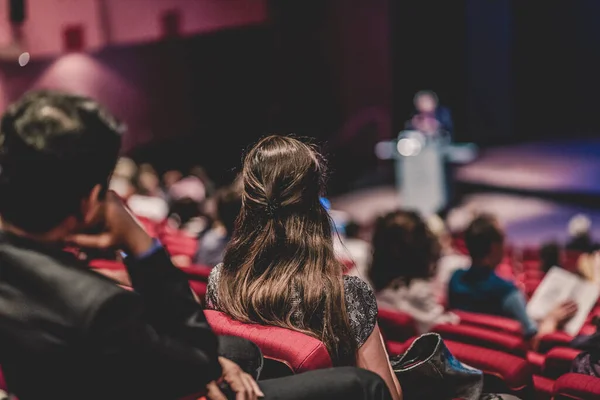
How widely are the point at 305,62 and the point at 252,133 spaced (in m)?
1.43

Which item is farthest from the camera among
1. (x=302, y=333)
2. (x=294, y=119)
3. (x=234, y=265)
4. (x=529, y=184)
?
(x=294, y=119)

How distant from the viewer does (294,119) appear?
10.5 m

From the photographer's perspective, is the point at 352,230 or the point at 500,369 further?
the point at 352,230

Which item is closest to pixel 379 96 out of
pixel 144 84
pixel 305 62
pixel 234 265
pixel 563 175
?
pixel 305 62

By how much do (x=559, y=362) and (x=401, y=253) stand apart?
2.45 ft

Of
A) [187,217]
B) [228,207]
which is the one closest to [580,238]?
[187,217]

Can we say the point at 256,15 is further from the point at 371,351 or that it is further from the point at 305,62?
the point at 371,351

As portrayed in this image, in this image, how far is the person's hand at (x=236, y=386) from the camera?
119 centimetres

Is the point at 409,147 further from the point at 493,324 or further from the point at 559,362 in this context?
the point at 559,362

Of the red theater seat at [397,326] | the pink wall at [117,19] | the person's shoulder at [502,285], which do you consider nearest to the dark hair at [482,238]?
the person's shoulder at [502,285]

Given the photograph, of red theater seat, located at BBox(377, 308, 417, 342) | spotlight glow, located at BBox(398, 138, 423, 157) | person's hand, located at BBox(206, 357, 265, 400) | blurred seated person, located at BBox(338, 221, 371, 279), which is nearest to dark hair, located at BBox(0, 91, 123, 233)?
person's hand, located at BBox(206, 357, 265, 400)

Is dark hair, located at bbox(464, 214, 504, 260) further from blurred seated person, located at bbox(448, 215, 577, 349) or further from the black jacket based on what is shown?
the black jacket

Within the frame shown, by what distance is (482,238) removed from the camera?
279cm

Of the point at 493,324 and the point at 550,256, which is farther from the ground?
the point at 493,324
